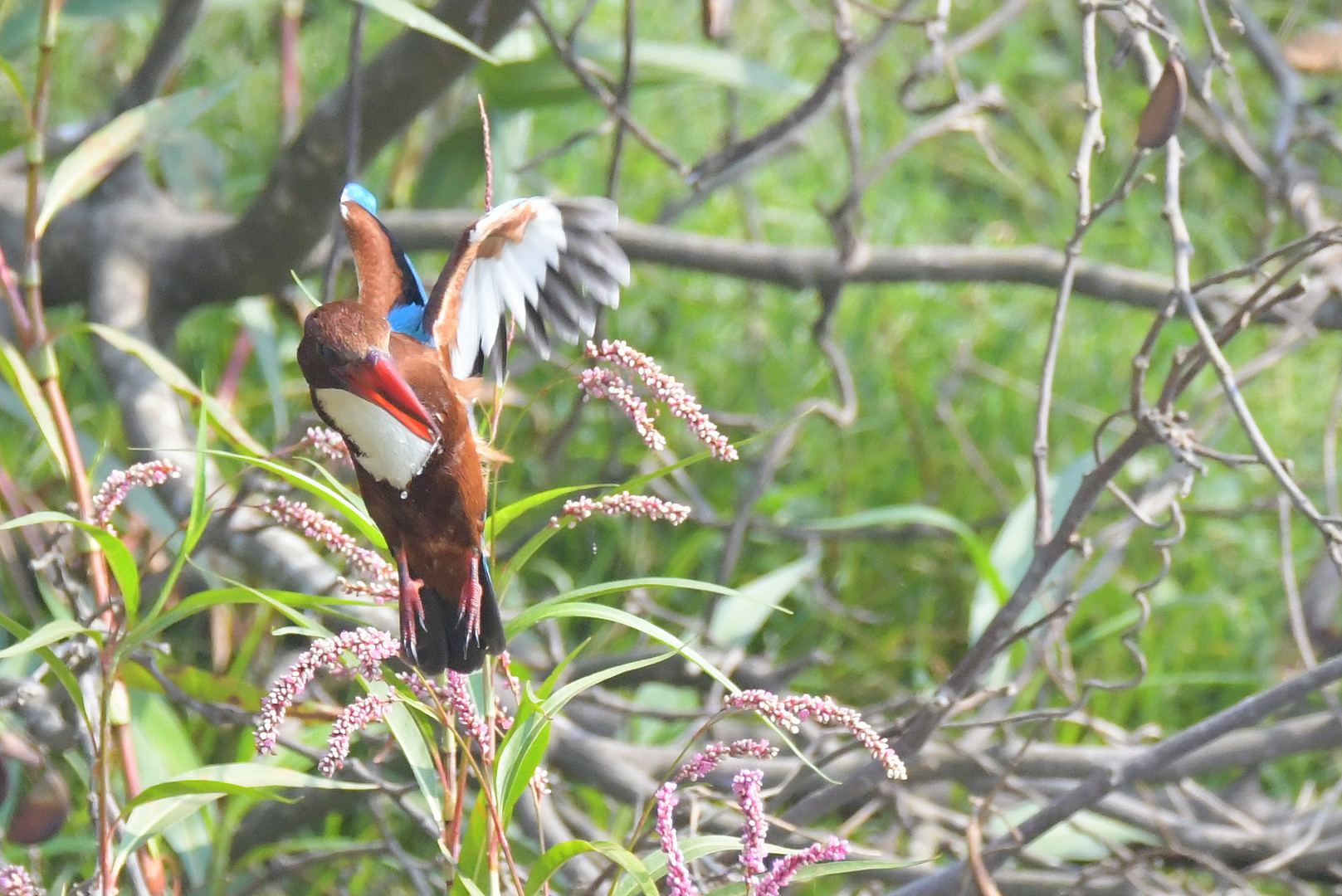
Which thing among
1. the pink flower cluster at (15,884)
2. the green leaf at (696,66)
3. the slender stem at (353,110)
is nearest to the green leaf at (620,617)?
the pink flower cluster at (15,884)

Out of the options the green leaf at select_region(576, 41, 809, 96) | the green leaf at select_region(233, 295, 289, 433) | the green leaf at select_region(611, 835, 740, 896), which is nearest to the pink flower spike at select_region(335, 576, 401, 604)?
the green leaf at select_region(611, 835, 740, 896)

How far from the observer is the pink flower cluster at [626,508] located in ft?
2.54

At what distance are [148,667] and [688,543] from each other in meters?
1.01

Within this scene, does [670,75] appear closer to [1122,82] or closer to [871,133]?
[871,133]

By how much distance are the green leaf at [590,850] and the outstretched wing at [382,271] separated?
0.32m

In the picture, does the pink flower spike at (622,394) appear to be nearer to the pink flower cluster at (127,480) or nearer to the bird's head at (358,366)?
the bird's head at (358,366)

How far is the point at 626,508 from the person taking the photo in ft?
2.61

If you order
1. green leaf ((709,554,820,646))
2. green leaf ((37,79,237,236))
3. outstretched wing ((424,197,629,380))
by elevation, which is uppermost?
green leaf ((37,79,237,236))

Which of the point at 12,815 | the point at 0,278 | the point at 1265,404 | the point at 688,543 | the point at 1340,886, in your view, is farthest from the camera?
the point at 1265,404

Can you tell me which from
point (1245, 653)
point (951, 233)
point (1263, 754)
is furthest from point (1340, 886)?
point (951, 233)

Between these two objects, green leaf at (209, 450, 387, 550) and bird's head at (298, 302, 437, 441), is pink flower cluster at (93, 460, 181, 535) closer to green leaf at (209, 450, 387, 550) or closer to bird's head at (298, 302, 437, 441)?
green leaf at (209, 450, 387, 550)

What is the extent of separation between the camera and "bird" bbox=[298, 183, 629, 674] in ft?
2.43

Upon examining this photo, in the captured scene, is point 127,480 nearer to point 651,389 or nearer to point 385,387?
point 385,387

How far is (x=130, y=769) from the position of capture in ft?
3.43
